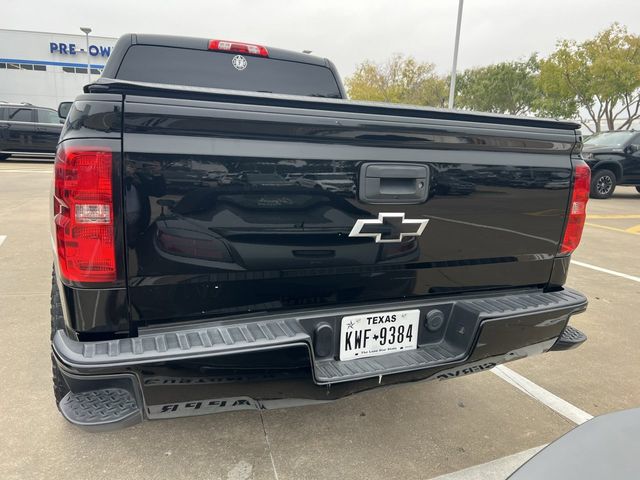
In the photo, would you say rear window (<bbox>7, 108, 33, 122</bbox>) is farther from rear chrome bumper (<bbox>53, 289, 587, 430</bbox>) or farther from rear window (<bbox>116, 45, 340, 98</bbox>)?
rear chrome bumper (<bbox>53, 289, 587, 430</bbox>)

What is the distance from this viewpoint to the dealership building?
36.6m

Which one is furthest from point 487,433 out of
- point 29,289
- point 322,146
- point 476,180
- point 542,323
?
point 29,289

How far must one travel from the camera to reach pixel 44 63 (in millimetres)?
37188

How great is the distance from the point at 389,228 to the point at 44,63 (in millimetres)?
44598

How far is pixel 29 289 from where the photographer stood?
419 centimetres

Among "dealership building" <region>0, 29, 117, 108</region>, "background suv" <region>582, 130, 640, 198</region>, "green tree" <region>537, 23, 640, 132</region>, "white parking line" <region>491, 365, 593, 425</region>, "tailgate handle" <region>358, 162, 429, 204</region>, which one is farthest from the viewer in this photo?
"dealership building" <region>0, 29, 117, 108</region>

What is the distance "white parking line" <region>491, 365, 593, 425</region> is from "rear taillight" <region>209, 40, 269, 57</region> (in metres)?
3.07

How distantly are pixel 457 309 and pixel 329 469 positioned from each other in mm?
969

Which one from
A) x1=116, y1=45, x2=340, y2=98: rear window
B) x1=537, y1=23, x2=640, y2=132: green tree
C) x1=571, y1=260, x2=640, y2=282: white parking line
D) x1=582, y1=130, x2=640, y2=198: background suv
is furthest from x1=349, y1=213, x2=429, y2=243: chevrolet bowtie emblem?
x1=537, y1=23, x2=640, y2=132: green tree

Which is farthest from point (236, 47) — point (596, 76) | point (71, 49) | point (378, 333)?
point (71, 49)

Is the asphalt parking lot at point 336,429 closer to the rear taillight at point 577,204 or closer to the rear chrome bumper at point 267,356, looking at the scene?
the rear chrome bumper at point 267,356

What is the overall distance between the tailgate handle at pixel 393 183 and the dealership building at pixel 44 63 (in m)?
41.1

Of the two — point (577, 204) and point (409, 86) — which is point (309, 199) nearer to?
point (577, 204)

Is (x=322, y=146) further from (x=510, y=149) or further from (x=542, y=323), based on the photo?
(x=542, y=323)
